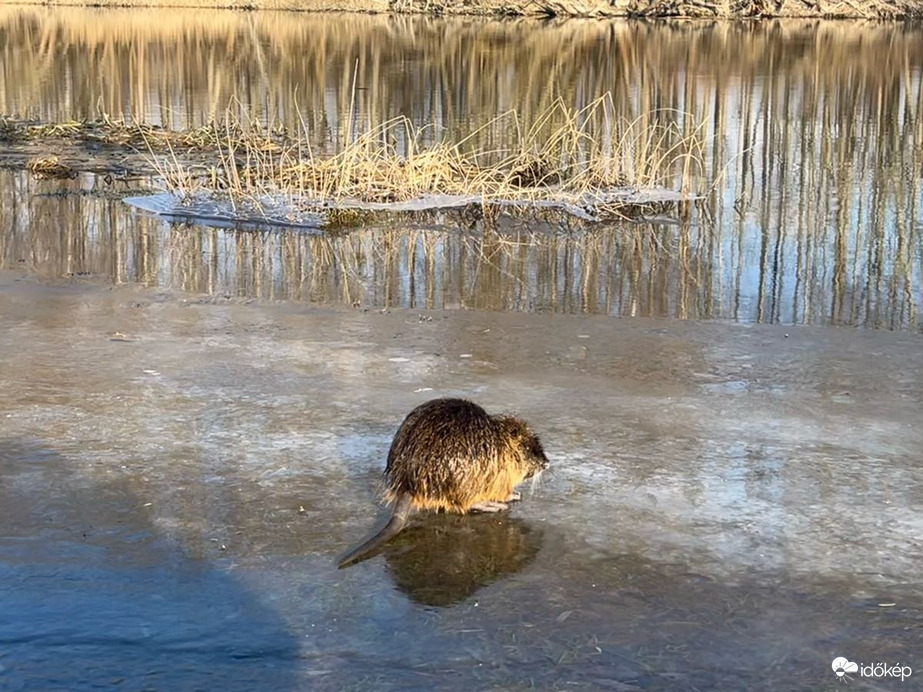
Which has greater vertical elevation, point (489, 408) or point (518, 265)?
point (518, 265)

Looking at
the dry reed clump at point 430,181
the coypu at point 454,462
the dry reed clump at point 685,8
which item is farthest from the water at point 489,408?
the dry reed clump at point 685,8

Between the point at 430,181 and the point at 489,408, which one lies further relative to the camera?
the point at 430,181

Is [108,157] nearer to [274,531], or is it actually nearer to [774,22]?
[274,531]

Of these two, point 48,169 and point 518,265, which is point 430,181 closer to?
point 518,265

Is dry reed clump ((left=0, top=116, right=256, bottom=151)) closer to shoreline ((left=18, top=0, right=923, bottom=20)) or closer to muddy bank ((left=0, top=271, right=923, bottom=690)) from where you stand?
muddy bank ((left=0, top=271, right=923, bottom=690))

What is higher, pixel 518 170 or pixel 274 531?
pixel 518 170

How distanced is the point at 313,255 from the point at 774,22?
42473 mm

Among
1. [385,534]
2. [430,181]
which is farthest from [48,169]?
[385,534]

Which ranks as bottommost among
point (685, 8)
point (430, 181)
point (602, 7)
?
point (430, 181)

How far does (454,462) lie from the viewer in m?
5.06

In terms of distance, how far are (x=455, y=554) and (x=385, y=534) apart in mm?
273

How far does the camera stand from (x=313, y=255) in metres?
11.2

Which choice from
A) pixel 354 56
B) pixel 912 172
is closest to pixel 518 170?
pixel 912 172

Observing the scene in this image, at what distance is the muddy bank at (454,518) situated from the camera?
409 centimetres
